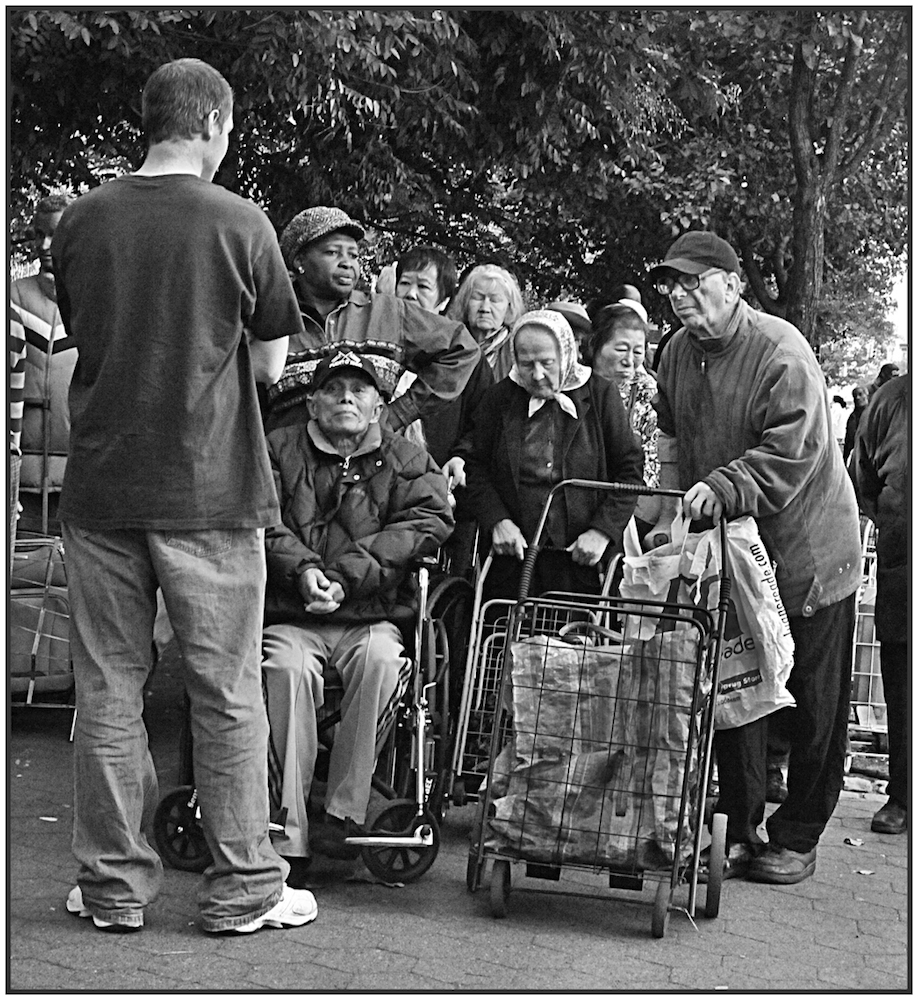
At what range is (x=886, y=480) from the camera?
6.39m

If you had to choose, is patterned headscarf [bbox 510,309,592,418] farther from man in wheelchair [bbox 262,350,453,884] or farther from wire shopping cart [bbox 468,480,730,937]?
wire shopping cart [bbox 468,480,730,937]

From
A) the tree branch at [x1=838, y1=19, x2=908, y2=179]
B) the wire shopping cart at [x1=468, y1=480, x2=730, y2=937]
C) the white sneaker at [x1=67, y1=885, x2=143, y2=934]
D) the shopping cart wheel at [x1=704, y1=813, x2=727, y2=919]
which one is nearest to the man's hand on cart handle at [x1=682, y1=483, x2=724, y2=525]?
the wire shopping cart at [x1=468, y1=480, x2=730, y2=937]

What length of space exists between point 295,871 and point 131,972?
921mm

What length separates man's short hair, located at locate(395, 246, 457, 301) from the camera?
7375 millimetres

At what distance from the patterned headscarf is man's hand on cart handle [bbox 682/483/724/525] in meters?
0.92

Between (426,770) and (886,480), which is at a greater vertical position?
(886,480)

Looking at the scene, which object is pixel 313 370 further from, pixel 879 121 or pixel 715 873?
pixel 879 121

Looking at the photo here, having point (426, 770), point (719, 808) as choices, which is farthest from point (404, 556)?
point (719, 808)

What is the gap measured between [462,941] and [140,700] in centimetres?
114

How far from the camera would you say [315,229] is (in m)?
5.83

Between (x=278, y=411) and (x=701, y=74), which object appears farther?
(x=701, y=74)

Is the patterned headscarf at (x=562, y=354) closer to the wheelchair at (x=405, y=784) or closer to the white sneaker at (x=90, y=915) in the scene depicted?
the wheelchair at (x=405, y=784)

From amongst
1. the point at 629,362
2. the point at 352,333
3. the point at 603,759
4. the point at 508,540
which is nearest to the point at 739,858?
the point at 603,759

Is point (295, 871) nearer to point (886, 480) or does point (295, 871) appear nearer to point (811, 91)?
point (886, 480)
